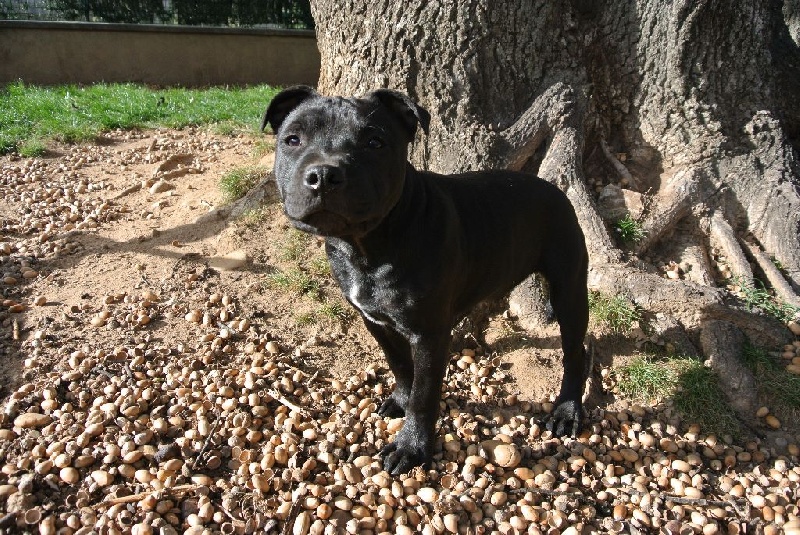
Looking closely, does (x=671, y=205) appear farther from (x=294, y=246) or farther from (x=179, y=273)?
(x=179, y=273)

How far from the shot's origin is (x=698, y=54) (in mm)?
4898

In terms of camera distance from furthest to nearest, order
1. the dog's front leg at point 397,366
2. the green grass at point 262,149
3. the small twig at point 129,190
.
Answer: the green grass at point 262,149 → the small twig at point 129,190 → the dog's front leg at point 397,366

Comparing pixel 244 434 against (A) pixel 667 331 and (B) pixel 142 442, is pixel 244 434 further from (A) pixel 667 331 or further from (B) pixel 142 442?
(A) pixel 667 331

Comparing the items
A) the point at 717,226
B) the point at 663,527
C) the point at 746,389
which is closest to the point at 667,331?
the point at 746,389

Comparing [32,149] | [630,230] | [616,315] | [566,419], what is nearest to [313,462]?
[566,419]

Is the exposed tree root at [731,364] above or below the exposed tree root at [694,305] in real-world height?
below

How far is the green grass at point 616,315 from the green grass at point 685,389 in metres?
0.28

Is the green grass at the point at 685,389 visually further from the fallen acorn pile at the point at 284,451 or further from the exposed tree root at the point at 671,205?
the exposed tree root at the point at 671,205

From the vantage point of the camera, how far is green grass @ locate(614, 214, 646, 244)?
4840mm

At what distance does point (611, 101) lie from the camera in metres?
5.24

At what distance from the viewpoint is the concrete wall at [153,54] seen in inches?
482

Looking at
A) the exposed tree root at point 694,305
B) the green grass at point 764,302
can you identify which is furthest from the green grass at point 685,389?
the green grass at point 764,302

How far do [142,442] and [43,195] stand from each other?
3.94m

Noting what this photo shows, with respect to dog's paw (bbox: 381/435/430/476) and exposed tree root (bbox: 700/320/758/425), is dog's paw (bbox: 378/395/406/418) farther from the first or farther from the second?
exposed tree root (bbox: 700/320/758/425)
